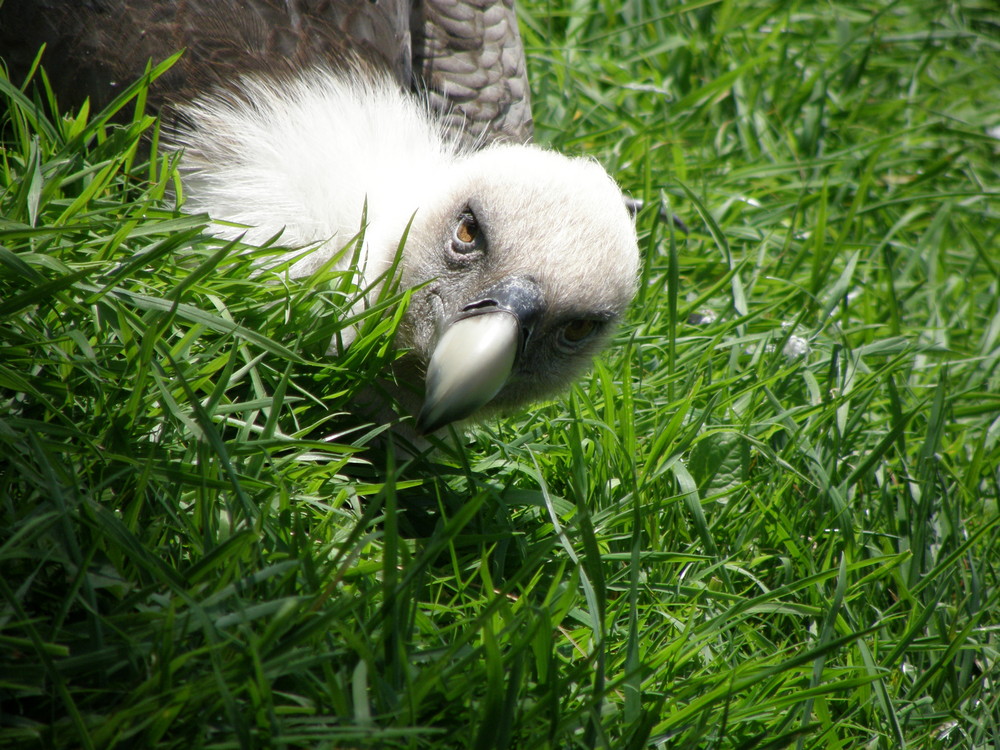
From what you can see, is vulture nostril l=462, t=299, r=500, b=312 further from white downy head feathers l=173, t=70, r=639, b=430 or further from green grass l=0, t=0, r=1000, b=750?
green grass l=0, t=0, r=1000, b=750

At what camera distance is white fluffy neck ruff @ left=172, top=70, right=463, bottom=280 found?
2.54 m

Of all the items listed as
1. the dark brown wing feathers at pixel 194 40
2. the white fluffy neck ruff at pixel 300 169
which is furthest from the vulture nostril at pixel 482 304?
the dark brown wing feathers at pixel 194 40

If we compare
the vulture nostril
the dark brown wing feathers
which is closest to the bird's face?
the vulture nostril

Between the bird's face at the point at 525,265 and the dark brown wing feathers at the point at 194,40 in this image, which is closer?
the bird's face at the point at 525,265

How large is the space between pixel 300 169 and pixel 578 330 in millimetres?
904

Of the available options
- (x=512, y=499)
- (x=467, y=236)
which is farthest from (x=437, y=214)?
(x=512, y=499)

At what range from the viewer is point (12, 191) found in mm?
2074

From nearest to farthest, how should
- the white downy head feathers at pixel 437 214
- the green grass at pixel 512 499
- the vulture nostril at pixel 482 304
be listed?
the green grass at pixel 512 499
the vulture nostril at pixel 482 304
the white downy head feathers at pixel 437 214

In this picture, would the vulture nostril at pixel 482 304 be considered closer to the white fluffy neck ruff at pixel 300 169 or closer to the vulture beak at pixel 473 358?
the vulture beak at pixel 473 358

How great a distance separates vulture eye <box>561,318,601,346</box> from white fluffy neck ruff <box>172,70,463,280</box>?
53 cm

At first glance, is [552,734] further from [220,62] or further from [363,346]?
[220,62]

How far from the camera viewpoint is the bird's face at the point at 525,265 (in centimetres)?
238

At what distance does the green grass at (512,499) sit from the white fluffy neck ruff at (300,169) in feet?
0.52

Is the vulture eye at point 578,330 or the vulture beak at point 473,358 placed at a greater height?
the vulture beak at point 473,358
